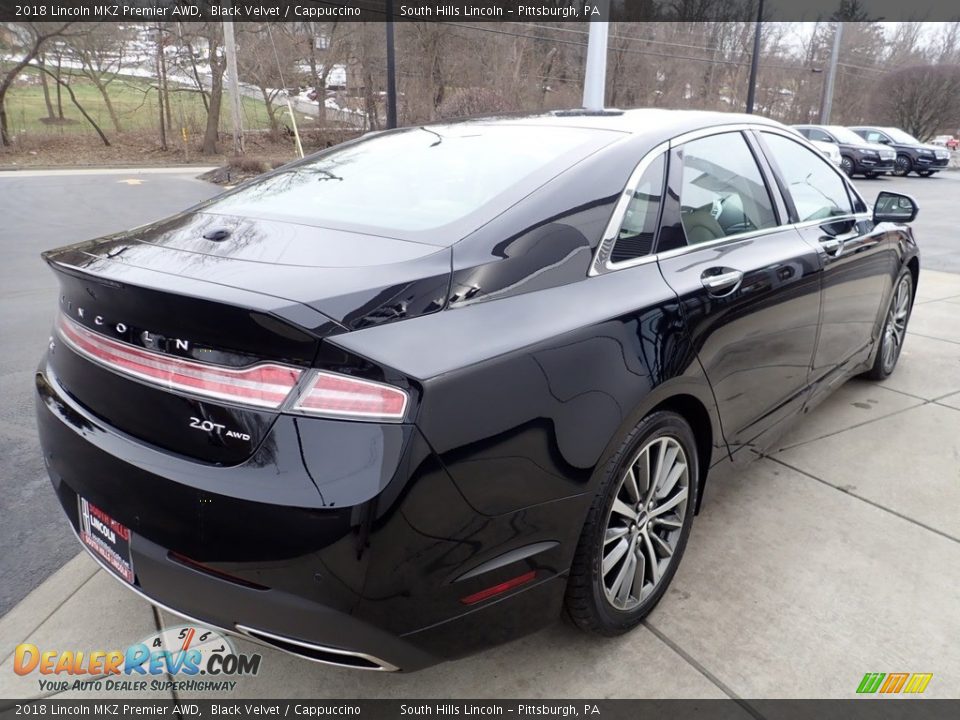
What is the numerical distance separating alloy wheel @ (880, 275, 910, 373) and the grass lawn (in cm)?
3046

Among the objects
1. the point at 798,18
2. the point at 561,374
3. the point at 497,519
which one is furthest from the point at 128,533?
the point at 798,18

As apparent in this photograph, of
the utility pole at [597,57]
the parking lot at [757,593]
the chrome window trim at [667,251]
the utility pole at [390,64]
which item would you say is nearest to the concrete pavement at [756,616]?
the parking lot at [757,593]

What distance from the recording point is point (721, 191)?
2.75 metres

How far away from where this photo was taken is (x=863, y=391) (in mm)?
4492

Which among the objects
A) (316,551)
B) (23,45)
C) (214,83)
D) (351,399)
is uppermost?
(23,45)

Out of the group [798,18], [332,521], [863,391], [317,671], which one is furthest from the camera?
[798,18]

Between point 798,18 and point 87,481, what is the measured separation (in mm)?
53211

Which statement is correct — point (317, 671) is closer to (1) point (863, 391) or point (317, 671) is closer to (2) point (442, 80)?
(1) point (863, 391)

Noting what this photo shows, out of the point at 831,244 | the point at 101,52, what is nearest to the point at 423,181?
the point at 831,244

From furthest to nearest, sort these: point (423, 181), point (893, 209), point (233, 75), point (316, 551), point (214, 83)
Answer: point (214, 83) < point (233, 75) < point (893, 209) < point (423, 181) < point (316, 551)

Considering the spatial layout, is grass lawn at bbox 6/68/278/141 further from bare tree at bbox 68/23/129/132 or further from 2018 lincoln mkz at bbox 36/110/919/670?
2018 lincoln mkz at bbox 36/110/919/670

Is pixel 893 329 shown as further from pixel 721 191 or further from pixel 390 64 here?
pixel 390 64

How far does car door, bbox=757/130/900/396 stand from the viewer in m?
3.22
